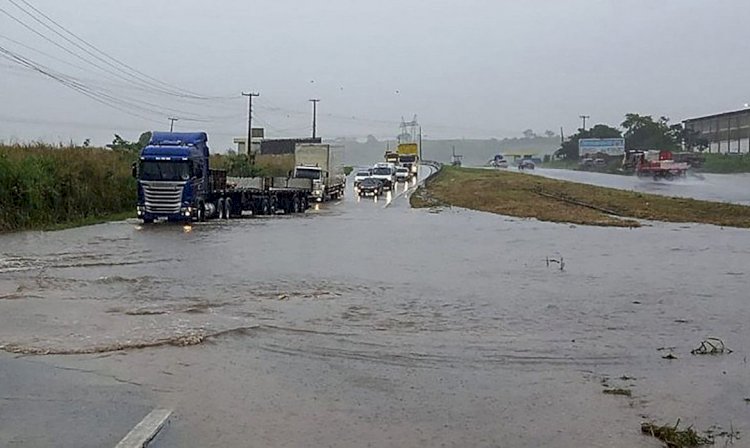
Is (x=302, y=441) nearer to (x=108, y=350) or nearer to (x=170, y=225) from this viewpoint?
(x=108, y=350)

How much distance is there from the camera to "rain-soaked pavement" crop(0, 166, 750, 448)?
7938 millimetres

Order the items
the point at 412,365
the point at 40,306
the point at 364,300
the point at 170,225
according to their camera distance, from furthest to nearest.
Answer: the point at 170,225
the point at 364,300
the point at 40,306
the point at 412,365

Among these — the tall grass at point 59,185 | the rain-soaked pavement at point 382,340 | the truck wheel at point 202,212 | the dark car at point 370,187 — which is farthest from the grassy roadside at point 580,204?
the tall grass at point 59,185

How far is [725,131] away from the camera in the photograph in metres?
120

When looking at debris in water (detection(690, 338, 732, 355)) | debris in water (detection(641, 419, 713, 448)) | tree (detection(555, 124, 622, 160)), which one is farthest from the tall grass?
tree (detection(555, 124, 622, 160))

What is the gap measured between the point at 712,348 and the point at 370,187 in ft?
174

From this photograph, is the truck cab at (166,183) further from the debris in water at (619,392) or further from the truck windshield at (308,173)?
the debris in water at (619,392)

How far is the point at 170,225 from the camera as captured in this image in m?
34.7

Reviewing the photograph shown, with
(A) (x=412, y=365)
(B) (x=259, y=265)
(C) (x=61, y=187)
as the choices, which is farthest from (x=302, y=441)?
(C) (x=61, y=187)

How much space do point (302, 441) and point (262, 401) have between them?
134 cm

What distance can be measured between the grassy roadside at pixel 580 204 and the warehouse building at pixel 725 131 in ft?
188

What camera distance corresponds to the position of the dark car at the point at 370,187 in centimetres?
6378

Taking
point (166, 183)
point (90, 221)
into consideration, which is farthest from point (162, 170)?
point (90, 221)

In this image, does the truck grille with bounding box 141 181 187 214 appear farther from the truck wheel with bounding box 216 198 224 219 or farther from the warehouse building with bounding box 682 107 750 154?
the warehouse building with bounding box 682 107 750 154
